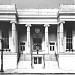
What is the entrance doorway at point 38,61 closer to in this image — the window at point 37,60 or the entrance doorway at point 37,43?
the window at point 37,60

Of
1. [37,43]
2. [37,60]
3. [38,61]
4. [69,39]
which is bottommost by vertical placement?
[38,61]

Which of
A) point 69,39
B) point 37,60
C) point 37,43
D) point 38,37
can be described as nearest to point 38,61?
point 37,60

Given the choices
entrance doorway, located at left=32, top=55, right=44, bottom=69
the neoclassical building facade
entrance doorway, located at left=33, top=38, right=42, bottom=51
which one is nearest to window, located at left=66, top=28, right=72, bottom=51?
the neoclassical building facade

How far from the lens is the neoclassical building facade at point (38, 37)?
34281 millimetres

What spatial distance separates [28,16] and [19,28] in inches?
143

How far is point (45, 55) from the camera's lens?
37.5 meters

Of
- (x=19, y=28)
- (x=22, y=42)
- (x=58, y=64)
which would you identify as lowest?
(x=58, y=64)

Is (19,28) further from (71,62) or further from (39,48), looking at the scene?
(71,62)

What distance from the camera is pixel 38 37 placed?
40.8m

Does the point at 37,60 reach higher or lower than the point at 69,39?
lower

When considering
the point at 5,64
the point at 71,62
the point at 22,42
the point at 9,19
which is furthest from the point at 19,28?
the point at 71,62

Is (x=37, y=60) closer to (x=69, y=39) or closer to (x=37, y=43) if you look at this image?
(x=37, y=43)

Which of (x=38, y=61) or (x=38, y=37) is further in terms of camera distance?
(x=38, y=37)

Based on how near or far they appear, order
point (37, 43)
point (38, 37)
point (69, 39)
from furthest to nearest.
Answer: point (37, 43), point (38, 37), point (69, 39)
